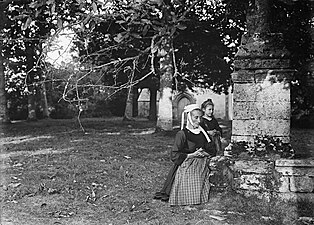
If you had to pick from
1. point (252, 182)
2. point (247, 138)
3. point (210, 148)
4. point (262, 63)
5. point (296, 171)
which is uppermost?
point (262, 63)

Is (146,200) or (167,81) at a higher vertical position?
(167,81)

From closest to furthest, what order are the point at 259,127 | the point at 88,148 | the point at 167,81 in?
the point at 259,127, the point at 88,148, the point at 167,81

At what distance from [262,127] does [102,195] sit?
109 inches

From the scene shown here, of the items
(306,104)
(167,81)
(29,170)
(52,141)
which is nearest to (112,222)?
(29,170)

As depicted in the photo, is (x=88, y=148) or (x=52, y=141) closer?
(x=88, y=148)

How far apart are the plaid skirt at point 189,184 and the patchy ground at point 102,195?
14 cm

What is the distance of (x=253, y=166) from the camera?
538cm

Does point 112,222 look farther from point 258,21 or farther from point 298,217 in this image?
point 258,21

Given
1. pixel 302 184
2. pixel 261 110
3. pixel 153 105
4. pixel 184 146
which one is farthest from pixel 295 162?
pixel 153 105

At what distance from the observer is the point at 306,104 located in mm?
13242

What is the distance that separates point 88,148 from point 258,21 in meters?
6.74

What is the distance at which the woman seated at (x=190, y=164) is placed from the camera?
545 cm

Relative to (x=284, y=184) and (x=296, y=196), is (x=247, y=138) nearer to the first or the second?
(x=284, y=184)

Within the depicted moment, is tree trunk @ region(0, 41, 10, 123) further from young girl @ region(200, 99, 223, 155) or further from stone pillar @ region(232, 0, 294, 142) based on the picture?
stone pillar @ region(232, 0, 294, 142)
